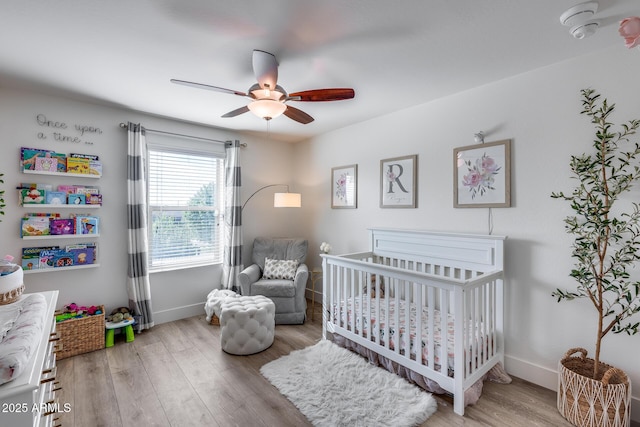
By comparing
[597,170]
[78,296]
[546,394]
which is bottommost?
[546,394]

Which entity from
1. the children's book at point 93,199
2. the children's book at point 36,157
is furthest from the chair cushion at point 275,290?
the children's book at point 36,157

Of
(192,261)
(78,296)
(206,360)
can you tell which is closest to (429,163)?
(206,360)

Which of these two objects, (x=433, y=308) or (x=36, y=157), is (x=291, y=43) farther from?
(x=36, y=157)

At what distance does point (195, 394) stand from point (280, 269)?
1767 millimetres

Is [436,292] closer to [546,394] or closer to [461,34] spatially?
[546,394]

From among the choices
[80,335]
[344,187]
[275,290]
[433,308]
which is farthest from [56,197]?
[433,308]

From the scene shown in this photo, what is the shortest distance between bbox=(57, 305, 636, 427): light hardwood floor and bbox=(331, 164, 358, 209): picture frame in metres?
1.80

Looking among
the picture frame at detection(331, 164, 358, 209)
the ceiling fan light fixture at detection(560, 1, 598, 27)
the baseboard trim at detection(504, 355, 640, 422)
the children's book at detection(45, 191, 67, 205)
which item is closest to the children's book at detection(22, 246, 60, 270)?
the children's book at detection(45, 191, 67, 205)

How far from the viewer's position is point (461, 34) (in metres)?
1.81

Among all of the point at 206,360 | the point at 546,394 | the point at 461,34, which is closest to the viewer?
the point at 461,34

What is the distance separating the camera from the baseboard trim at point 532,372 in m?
2.17

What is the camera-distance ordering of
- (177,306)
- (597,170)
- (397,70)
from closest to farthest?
1. (597,170)
2. (397,70)
3. (177,306)

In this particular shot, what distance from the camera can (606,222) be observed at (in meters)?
1.72

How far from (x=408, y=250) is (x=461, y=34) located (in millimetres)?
1907
